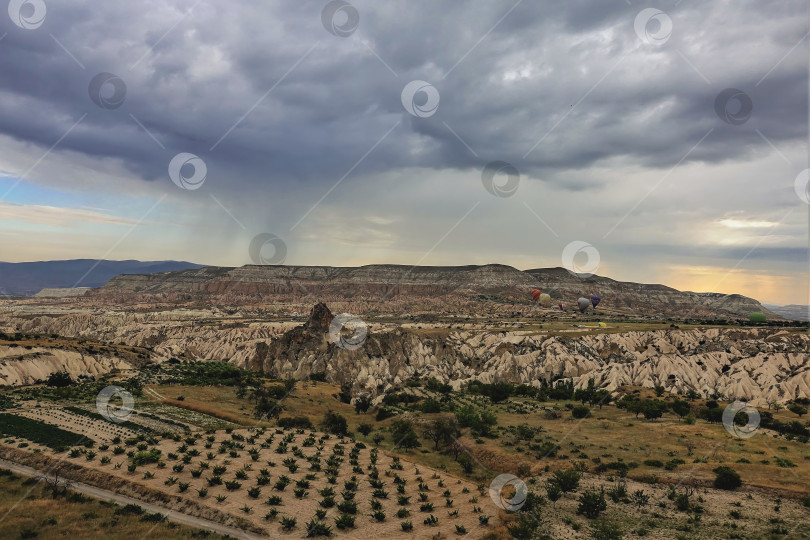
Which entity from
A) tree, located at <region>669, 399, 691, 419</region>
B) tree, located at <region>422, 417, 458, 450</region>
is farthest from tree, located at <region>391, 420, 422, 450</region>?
tree, located at <region>669, 399, 691, 419</region>

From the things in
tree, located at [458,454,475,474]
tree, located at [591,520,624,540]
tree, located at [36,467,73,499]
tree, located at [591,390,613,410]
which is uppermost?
tree, located at [591,390,613,410]

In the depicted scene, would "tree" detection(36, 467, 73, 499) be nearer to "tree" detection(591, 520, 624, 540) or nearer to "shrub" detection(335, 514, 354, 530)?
"shrub" detection(335, 514, 354, 530)

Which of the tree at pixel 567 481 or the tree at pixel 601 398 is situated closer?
the tree at pixel 567 481

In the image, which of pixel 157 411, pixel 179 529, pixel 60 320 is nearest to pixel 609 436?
pixel 179 529

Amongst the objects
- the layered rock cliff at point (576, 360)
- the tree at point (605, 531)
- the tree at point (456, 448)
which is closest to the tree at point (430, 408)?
the tree at point (456, 448)

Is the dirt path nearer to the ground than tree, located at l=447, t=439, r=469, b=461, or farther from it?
farther from it

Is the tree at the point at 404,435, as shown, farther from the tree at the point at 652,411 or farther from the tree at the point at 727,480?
the tree at the point at 652,411
